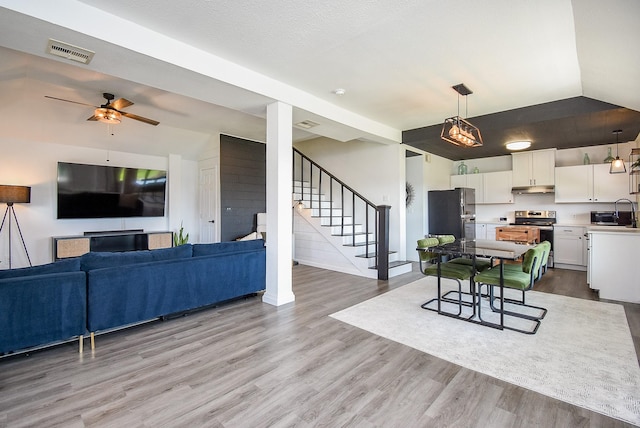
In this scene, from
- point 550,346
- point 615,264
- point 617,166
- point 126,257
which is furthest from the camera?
point 617,166

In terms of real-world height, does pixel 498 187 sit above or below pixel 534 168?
below

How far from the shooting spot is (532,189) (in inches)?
257

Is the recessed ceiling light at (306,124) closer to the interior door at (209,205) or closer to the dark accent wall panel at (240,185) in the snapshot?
the dark accent wall panel at (240,185)

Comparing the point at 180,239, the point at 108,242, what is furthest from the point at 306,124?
the point at 108,242

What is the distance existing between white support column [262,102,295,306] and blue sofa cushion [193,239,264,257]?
9.4 inches

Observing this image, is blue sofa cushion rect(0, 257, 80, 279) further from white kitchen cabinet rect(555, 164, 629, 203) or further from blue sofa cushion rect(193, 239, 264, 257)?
white kitchen cabinet rect(555, 164, 629, 203)

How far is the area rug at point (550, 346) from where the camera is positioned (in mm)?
2012

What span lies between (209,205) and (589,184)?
8.05 meters

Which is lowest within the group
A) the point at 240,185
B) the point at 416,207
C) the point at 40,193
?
the point at 416,207

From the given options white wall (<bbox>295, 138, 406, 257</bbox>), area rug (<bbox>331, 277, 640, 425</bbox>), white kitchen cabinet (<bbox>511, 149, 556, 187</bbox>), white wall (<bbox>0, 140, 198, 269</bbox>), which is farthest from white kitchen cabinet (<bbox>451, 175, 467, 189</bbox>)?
white wall (<bbox>0, 140, 198, 269</bbox>)

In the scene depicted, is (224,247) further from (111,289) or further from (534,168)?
(534,168)

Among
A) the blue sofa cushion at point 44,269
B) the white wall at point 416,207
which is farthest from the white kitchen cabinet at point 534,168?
the blue sofa cushion at point 44,269

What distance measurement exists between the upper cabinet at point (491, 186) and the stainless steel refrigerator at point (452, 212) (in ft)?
1.68

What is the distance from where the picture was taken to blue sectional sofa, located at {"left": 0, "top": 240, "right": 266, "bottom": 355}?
7.63 feet
